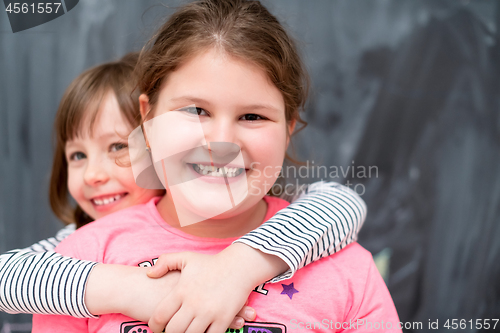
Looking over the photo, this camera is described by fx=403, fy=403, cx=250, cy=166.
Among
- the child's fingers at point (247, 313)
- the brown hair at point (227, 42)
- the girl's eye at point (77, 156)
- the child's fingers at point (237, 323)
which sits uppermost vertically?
the brown hair at point (227, 42)

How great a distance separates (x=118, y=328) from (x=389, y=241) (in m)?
1.05

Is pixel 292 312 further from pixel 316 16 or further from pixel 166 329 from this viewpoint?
pixel 316 16

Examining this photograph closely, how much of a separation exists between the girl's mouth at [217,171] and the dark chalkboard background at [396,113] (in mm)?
648

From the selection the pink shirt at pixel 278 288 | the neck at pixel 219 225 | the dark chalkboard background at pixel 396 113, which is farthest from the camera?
the dark chalkboard background at pixel 396 113

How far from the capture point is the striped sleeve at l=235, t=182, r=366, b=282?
838 mm

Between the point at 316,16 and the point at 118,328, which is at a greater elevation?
the point at 316,16

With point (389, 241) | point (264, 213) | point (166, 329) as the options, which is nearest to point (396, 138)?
point (389, 241)

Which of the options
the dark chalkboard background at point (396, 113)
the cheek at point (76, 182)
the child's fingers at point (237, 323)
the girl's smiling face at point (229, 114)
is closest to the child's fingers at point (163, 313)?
the child's fingers at point (237, 323)

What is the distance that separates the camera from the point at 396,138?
147 centimetres

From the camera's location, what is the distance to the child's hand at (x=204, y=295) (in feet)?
2.47

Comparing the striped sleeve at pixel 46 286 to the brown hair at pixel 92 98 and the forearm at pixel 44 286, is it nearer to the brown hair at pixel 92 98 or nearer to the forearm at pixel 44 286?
the forearm at pixel 44 286

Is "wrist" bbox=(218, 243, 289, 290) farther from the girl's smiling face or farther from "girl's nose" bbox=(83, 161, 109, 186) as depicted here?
"girl's nose" bbox=(83, 161, 109, 186)

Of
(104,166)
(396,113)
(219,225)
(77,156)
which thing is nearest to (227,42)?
(219,225)

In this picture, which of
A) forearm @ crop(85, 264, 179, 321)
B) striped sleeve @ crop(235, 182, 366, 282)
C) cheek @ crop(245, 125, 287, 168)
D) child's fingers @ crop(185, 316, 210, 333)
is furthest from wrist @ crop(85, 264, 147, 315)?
cheek @ crop(245, 125, 287, 168)
